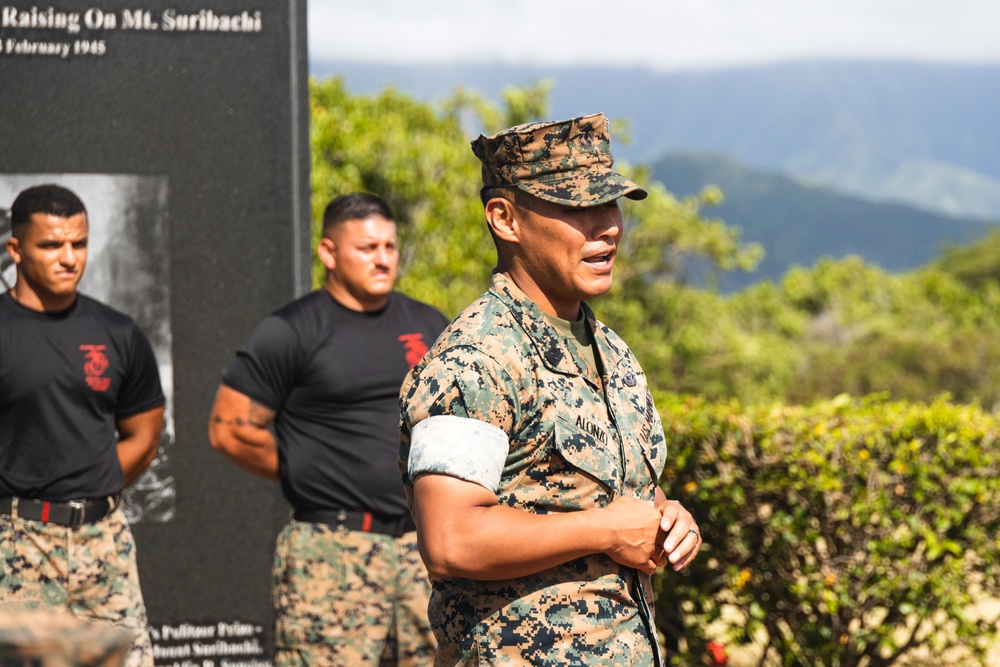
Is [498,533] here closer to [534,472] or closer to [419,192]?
[534,472]

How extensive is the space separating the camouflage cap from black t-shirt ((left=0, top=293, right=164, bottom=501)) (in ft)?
6.92

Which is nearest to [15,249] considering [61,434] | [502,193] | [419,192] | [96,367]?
[96,367]

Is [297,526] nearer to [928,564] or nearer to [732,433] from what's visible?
[732,433]

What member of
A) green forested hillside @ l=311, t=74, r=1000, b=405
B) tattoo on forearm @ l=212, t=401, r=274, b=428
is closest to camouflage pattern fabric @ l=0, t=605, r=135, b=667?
tattoo on forearm @ l=212, t=401, r=274, b=428

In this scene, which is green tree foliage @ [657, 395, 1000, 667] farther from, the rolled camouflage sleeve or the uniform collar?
the rolled camouflage sleeve

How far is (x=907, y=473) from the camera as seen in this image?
16.0 feet

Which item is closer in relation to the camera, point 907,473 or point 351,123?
point 907,473

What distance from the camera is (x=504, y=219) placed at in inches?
93.4

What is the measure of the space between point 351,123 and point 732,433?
11862 millimetres

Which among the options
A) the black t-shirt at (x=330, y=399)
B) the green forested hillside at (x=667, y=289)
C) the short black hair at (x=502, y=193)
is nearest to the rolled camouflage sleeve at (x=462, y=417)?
the short black hair at (x=502, y=193)

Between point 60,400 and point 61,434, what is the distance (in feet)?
0.36

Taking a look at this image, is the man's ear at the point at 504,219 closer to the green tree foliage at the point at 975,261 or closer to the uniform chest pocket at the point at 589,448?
the uniform chest pocket at the point at 589,448

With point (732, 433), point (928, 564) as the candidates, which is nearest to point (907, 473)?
point (928, 564)

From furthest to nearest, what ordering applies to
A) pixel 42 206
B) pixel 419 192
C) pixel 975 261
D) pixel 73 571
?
pixel 975 261 → pixel 419 192 → pixel 42 206 → pixel 73 571
